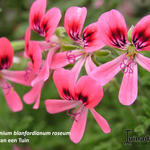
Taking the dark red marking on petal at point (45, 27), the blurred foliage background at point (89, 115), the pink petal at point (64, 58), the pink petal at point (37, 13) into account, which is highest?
the pink petal at point (37, 13)

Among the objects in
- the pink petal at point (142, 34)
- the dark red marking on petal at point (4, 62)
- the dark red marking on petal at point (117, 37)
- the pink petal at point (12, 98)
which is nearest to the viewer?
the pink petal at point (142, 34)

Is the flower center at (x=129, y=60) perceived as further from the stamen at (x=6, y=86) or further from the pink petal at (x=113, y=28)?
the stamen at (x=6, y=86)

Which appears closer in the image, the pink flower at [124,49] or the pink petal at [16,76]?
the pink flower at [124,49]

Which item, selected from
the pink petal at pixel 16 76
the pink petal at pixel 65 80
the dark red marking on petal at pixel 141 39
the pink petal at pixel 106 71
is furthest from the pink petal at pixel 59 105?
the dark red marking on petal at pixel 141 39

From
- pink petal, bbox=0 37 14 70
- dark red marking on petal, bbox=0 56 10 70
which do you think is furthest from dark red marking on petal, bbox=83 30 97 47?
dark red marking on petal, bbox=0 56 10 70

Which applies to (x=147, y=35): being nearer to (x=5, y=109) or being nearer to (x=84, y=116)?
(x=84, y=116)
